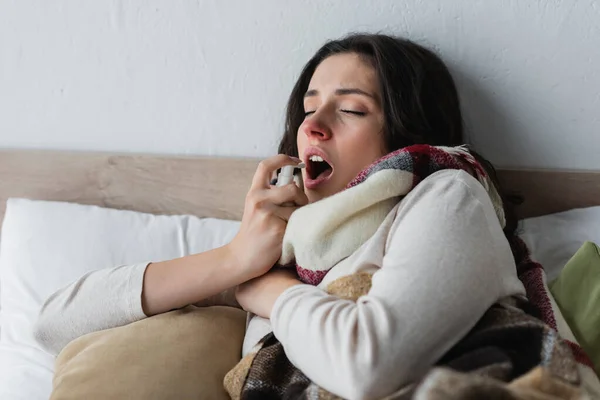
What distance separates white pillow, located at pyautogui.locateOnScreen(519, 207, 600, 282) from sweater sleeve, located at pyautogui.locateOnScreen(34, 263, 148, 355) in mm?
672

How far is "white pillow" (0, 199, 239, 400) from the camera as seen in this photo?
125cm

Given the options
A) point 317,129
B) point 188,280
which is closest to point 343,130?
point 317,129

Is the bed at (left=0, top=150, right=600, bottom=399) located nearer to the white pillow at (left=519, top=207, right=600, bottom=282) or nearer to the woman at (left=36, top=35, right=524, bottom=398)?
the white pillow at (left=519, top=207, right=600, bottom=282)

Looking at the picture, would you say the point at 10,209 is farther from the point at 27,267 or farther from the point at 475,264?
the point at 475,264

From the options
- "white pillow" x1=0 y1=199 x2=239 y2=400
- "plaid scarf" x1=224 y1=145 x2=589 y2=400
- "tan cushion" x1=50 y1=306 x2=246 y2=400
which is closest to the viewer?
"plaid scarf" x1=224 y1=145 x2=589 y2=400

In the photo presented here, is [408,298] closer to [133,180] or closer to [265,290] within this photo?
[265,290]

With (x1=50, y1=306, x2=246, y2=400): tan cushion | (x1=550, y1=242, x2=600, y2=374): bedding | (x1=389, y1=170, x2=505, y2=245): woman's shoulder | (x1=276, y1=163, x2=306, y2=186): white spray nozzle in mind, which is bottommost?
(x1=50, y1=306, x2=246, y2=400): tan cushion

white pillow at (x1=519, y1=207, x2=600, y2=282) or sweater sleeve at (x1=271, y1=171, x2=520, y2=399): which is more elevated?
sweater sleeve at (x1=271, y1=171, x2=520, y2=399)

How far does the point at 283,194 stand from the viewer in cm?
99

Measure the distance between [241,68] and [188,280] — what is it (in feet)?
1.52

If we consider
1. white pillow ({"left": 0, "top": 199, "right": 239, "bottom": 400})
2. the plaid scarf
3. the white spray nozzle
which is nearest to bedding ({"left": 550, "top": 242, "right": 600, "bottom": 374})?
the plaid scarf

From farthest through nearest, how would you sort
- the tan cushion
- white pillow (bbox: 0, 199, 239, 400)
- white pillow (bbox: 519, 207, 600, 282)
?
white pillow (bbox: 0, 199, 239, 400)
white pillow (bbox: 519, 207, 600, 282)
the tan cushion

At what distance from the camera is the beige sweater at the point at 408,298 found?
2.33ft

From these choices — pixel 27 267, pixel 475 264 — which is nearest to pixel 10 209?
pixel 27 267
